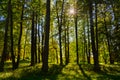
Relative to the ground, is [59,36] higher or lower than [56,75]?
higher

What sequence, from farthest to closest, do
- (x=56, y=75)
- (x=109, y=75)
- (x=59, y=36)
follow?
(x=59, y=36), (x=109, y=75), (x=56, y=75)

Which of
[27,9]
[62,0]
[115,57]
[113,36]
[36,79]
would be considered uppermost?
[62,0]

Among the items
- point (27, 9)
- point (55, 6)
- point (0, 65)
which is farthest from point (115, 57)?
point (55, 6)

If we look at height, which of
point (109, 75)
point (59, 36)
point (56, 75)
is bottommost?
point (109, 75)

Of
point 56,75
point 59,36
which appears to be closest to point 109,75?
point 56,75

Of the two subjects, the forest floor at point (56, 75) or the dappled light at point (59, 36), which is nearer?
the forest floor at point (56, 75)

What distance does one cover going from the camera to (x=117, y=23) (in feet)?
77.4

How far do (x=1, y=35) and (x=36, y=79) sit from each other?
35.7 metres

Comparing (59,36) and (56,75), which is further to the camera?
(59,36)

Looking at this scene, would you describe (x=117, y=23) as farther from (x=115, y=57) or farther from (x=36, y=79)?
(x=36, y=79)

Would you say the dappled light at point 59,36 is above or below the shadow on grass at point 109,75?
above

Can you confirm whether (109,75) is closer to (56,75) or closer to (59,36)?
(56,75)

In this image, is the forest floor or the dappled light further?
the dappled light

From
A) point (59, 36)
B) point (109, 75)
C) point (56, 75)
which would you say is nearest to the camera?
point (56, 75)
